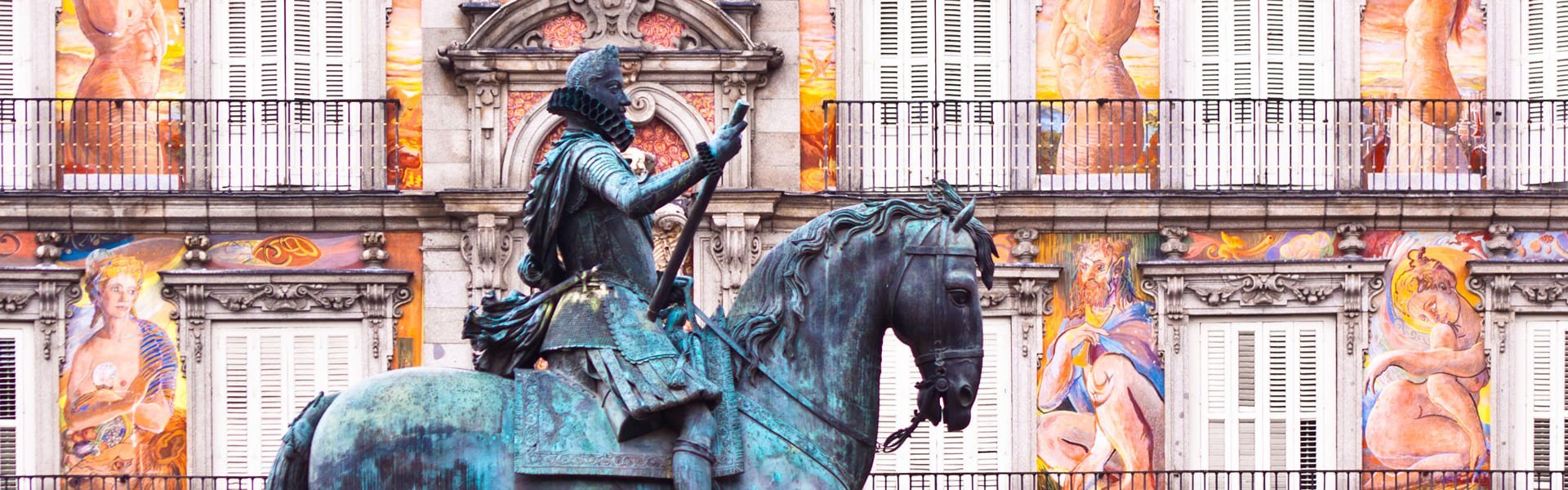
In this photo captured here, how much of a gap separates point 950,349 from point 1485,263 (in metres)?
17.1

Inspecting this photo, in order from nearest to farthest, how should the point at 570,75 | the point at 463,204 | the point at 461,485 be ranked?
the point at 461,485 < the point at 570,75 < the point at 463,204

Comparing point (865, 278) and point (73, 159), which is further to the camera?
point (73, 159)

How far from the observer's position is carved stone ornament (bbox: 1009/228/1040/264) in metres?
27.1

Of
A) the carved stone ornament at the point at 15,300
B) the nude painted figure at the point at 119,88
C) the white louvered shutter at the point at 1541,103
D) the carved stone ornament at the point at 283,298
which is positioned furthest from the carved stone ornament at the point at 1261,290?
the carved stone ornament at the point at 15,300

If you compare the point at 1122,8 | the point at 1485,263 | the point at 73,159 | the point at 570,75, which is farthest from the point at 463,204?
the point at 570,75

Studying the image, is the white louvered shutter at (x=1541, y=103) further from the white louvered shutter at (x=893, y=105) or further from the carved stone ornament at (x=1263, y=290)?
the white louvered shutter at (x=893, y=105)

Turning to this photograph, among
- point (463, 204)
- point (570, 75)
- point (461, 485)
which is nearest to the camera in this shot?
point (461, 485)

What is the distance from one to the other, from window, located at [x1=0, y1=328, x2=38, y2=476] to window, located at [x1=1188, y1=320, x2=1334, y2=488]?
9.52 m

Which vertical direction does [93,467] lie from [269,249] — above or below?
below

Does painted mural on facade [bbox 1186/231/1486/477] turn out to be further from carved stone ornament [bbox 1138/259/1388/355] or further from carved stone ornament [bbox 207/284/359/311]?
carved stone ornament [bbox 207/284/359/311]

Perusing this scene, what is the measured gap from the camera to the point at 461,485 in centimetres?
1045

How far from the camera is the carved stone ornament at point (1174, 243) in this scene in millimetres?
27141

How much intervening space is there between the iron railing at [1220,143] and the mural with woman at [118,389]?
5721 mm

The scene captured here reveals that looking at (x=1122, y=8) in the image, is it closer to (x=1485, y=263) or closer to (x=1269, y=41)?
(x=1269, y=41)
